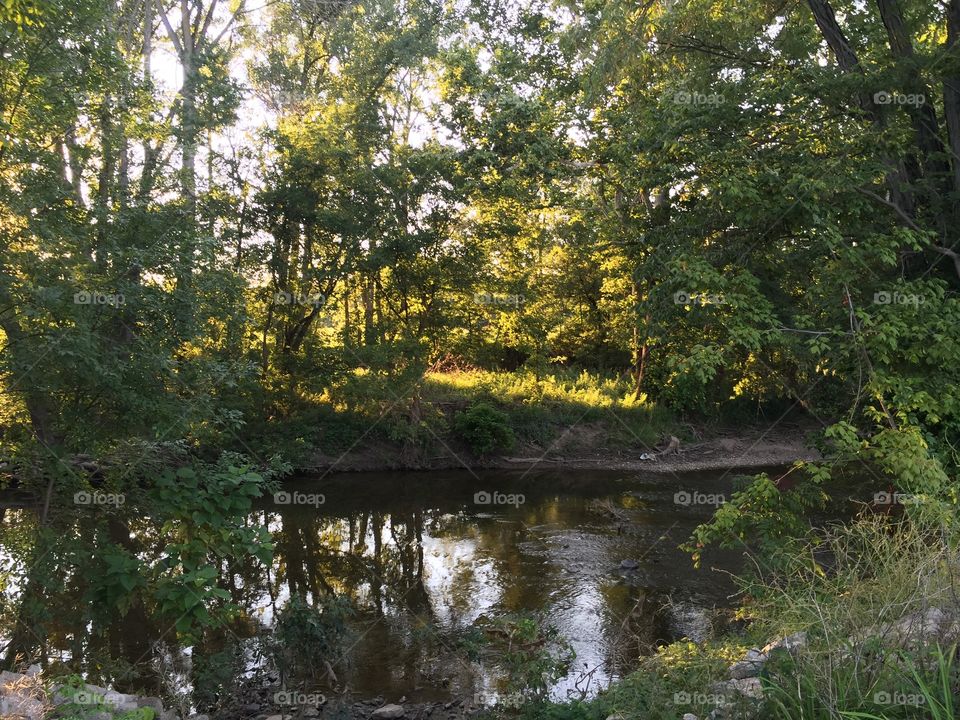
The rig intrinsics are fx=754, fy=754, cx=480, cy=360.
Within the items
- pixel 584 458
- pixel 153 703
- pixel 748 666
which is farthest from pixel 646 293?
pixel 584 458

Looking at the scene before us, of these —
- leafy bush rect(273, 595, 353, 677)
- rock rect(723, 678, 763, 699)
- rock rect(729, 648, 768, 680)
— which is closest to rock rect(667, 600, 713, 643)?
rock rect(729, 648, 768, 680)

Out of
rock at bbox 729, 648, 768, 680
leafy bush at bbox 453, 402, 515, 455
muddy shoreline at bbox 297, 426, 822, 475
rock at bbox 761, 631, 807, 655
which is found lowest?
rock at bbox 729, 648, 768, 680

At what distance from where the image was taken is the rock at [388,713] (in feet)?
22.9

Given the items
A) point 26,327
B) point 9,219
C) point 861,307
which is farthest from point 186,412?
point 861,307

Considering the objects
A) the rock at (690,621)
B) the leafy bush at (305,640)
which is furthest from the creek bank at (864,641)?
the leafy bush at (305,640)

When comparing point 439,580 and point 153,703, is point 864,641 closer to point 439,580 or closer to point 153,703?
point 153,703

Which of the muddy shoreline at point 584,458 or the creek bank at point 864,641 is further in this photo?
the muddy shoreline at point 584,458

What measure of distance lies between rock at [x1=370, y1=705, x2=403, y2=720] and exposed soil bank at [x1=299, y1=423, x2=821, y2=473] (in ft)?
35.4

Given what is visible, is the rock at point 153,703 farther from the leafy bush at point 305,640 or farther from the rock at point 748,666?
the rock at point 748,666

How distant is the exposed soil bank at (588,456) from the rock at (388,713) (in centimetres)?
1078

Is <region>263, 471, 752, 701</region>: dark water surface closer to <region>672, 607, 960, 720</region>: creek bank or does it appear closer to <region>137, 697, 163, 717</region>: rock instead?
<region>137, 697, 163, 717</region>: rock

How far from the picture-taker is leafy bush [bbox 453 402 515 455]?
738 inches

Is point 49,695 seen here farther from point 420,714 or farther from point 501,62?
point 501,62

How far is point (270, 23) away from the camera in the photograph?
21.2m
